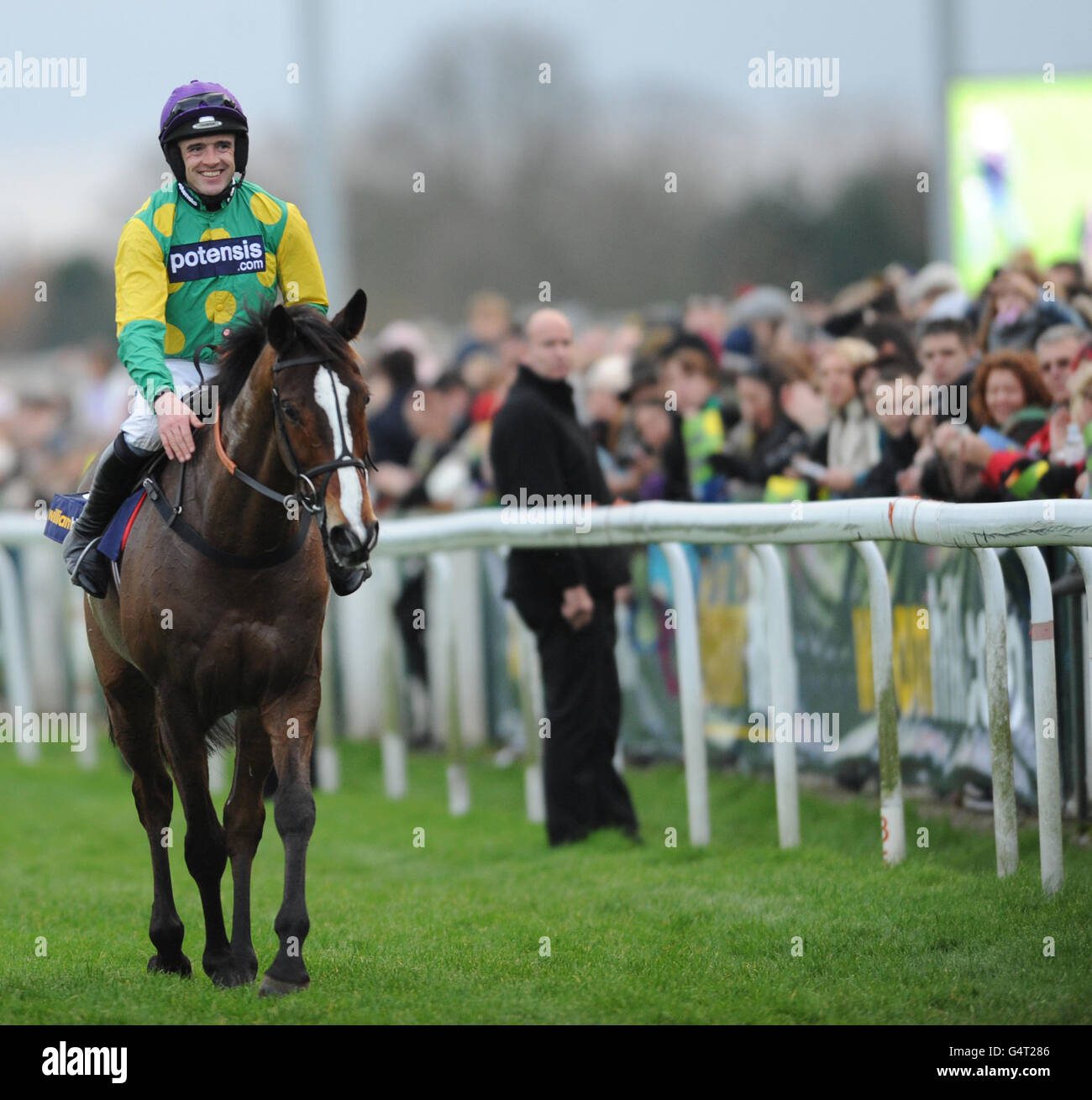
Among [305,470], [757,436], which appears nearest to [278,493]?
[305,470]

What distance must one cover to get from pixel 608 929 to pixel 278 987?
4.14ft

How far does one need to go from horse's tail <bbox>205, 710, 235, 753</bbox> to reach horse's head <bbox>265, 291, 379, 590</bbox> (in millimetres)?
1193

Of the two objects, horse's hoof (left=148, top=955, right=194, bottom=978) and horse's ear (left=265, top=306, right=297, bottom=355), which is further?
horse's hoof (left=148, top=955, right=194, bottom=978)

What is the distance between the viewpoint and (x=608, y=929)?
242 inches

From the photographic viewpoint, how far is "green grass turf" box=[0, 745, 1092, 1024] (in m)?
4.99

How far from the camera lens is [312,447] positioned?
5.10 meters

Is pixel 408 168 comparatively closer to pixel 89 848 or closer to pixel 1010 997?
pixel 89 848

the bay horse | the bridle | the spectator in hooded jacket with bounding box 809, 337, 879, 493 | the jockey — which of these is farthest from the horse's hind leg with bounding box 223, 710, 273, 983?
the spectator in hooded jacket with bounding box 809, 337, 879, 493

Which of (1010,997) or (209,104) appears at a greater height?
(209,104)

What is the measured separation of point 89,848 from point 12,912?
1950 millimetres

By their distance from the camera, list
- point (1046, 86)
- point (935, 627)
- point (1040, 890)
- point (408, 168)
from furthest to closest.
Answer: point (408, 168), point (1046, 86), point (935, 627), point (1040, 890)

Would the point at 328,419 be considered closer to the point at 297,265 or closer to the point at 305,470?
the point at 305,470

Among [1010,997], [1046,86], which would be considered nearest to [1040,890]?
[1010,997]

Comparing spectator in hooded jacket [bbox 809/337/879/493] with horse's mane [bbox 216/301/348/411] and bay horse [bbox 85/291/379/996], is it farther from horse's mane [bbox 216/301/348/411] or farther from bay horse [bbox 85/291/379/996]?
horse's mane [bbox 216/301/348/411]
